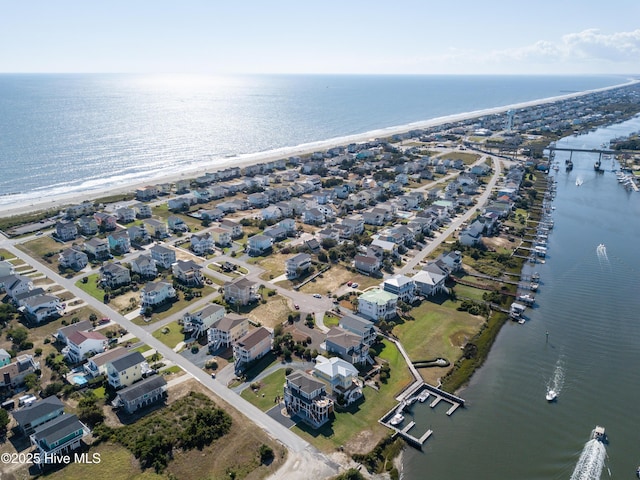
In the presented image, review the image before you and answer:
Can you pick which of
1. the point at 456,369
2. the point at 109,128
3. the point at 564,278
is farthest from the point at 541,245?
the point at 109,128

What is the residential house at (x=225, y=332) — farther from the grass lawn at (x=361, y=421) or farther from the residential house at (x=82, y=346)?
the grass lawn at (x=361, y=421)

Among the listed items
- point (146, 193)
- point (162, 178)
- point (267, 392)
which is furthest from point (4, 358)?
point (162, 178)

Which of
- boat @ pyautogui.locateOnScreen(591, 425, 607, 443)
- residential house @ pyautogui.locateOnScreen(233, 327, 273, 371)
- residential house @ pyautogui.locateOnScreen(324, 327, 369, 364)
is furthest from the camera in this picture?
residential house @ pyautogui.locateOnScreen(233, 327, 273, 371)

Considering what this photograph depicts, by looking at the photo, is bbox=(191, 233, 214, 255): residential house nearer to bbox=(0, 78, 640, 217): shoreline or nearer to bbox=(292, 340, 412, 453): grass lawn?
bbox=(292, 340, 412, 453): grass lawn

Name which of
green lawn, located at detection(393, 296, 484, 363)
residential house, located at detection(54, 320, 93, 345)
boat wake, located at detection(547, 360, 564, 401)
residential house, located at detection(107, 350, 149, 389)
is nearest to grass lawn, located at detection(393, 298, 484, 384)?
green lawn, located at detection(393, 296, 484, 363)

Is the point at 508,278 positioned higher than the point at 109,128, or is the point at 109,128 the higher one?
the point at 109,128

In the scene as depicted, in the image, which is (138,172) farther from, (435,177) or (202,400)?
(202,400)
